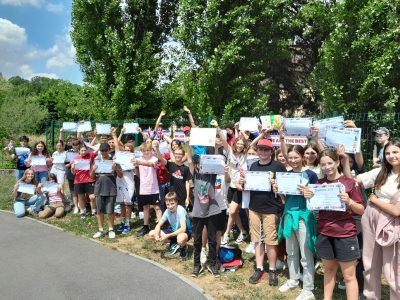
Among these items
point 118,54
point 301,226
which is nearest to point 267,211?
point 301,226

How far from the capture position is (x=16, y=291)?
535 centimetres

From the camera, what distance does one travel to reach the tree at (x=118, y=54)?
1677 centimetres

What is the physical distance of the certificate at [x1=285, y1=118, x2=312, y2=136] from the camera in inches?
213

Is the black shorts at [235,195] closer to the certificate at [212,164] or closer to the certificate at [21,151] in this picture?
the certificate at [212,164]

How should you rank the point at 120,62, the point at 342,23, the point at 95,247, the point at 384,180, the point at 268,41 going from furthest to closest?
the point at 120,62 → the point at 268,41 → the point at 342,23 → the point at 95,247 → the point at 384,180

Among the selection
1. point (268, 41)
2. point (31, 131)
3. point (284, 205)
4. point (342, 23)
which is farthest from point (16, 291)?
point (31, 131)

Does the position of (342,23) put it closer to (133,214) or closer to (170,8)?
(133,214)

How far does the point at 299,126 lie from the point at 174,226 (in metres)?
2.71

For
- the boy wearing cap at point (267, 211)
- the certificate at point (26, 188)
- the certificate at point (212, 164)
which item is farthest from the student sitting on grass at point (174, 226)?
the certificate at point (26, 188)

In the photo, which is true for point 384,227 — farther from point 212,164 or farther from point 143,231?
point 143,231

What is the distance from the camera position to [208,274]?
6.00 meters

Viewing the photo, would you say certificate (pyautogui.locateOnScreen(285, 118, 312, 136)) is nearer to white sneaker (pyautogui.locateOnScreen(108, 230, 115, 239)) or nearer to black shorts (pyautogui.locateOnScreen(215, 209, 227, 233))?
black shorts (pyautogui.locateOnScreen(215, 209, 227, 233))

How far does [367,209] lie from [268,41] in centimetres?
1169

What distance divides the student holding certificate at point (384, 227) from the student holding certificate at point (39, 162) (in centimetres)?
819
